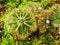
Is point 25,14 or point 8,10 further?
point 8,10

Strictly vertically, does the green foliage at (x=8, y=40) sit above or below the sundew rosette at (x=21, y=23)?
below

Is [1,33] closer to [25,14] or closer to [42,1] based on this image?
[25,14]

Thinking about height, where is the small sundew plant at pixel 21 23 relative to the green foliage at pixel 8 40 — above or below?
above

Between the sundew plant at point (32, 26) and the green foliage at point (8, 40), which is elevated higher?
the sundew plant at point (32, 26)

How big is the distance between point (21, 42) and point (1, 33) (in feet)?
0.89

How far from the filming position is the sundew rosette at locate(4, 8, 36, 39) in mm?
2141

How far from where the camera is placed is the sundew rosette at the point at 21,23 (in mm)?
2141

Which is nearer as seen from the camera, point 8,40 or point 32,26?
point 32,26

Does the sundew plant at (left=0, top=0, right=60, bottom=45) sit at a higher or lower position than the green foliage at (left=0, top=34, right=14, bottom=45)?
higher

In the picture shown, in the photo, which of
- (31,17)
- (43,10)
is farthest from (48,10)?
(31,17)

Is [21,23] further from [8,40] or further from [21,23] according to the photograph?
[8,40]

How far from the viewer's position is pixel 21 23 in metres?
2.14

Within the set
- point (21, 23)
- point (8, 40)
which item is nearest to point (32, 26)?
point (21, 23)

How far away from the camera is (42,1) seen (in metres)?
2.42
